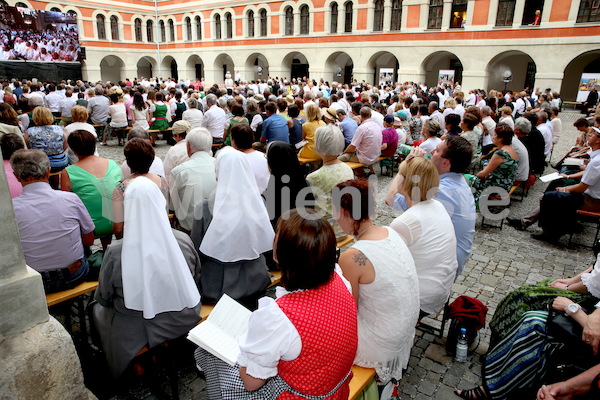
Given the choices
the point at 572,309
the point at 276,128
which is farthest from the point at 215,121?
the point at 572,309

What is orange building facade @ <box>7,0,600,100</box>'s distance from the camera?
1892 cm

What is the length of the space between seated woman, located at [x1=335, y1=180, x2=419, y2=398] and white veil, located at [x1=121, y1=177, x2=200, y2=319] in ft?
3.39

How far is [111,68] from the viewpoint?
34969mm

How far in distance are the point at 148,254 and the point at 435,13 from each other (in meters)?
23.5

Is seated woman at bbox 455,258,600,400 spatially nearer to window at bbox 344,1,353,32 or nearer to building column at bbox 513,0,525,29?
building column at bbox 513,0,525,29

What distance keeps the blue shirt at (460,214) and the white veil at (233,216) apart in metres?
1.35

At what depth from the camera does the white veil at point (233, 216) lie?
2.86 metres

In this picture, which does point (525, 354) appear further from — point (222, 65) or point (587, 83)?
point (222, 65)

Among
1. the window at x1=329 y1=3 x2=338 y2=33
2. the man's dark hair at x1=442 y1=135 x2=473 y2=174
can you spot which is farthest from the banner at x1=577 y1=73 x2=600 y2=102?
the man's dark hair at x1=442 y1=135 x2=473 y2=174

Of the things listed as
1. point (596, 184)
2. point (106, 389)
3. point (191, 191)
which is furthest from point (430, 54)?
point (106, 389)

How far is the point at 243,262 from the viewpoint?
2.99 metres

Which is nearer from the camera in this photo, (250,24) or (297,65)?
(250,24)

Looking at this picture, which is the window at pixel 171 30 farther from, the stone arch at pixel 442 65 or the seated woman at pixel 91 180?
the seated woman at pixel 91 180

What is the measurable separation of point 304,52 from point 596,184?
78.9 ft
